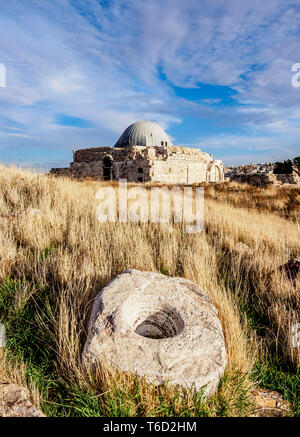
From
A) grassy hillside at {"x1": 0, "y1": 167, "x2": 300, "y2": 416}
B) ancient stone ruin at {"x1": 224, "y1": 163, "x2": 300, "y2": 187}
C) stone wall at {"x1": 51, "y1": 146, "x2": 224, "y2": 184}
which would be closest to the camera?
grassy hillside at {"x1": 0, "y1": 167, "x2": 300, "y2": 416}

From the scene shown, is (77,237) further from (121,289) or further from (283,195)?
(283,195)

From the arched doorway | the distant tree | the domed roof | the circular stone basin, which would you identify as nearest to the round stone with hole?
the circular stone basin

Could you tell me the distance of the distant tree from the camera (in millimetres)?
32023

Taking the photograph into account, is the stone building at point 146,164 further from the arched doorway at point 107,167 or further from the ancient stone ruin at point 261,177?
the ancient stone ruin at point 261,177

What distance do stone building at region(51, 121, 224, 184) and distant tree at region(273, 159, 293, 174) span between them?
10.4 meters

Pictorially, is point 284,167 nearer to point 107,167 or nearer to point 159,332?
point 107,167

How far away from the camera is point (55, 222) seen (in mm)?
4645

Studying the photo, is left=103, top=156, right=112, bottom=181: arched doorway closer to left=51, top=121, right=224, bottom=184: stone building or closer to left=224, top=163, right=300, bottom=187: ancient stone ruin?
left=51, top=121, right=224, bottom=184: stone building

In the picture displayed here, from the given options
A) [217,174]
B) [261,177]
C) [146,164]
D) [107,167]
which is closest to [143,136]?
[107,167]

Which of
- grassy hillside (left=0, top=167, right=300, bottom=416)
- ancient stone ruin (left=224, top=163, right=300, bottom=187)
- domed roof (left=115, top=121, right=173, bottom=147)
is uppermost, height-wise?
domed roof (left=115, top=121, right=173, bottom=147)

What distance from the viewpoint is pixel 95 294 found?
8.91ft

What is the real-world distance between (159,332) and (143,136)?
29.2 metres
